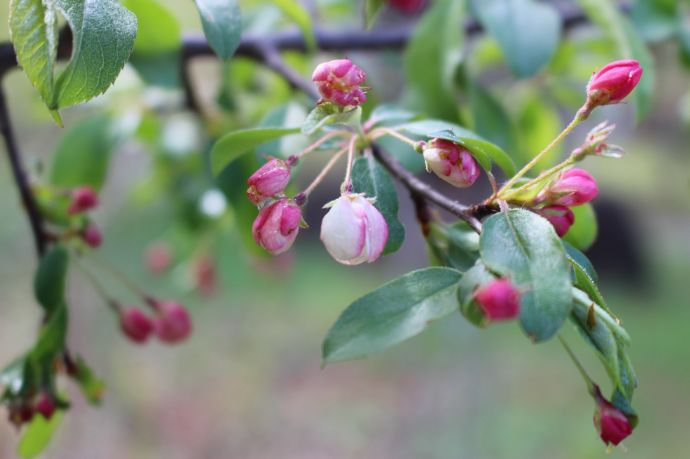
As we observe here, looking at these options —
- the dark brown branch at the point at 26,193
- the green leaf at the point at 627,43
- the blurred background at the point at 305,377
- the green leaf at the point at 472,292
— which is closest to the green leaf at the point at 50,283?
the dark brown branch at the point at 26,193

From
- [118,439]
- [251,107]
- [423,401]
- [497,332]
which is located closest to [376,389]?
[423,401]

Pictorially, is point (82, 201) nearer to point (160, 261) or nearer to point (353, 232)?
point (353, 232)

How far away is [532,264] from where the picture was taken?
372mm

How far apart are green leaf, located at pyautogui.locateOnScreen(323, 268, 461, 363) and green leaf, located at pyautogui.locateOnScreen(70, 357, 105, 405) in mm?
365

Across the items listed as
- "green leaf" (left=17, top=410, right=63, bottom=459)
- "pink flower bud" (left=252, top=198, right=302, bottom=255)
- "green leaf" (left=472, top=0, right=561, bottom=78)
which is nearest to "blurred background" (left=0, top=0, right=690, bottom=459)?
"green leaf" (left=472, top=0, right=561, bottom=78)

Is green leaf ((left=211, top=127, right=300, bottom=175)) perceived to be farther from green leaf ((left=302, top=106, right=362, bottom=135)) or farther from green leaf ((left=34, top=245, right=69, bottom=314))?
green leaf ((left=34, top=245, right=69, bottom=314))

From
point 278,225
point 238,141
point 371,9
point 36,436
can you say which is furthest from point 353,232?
point 36,436

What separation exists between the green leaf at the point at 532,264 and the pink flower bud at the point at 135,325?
0.46 m

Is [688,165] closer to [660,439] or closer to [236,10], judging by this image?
[660,439]

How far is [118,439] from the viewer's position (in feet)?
10.3

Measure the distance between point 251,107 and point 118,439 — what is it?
248cm

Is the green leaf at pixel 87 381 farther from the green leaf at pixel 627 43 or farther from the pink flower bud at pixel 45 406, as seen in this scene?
the green leaf at pixel 627 43

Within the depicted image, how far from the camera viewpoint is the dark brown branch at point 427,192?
1.42 feet

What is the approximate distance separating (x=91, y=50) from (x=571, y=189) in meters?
0.28
